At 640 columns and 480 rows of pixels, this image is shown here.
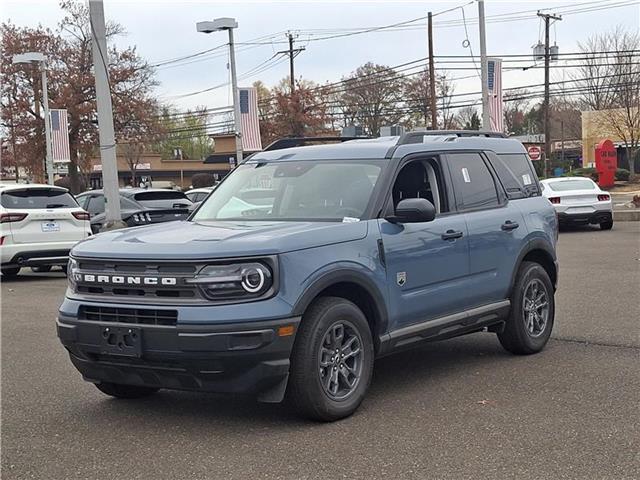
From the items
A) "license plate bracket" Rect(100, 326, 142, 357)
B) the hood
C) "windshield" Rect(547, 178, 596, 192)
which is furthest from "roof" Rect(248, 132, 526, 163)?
"windshield" Rect(547, 178, 596, 192)

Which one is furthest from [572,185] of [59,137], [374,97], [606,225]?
[374,97]

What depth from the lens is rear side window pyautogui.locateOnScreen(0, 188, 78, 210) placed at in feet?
44.7

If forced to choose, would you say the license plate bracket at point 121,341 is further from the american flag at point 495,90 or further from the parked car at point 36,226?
the american flag at point 495,90

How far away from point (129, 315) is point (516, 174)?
13.4 feet

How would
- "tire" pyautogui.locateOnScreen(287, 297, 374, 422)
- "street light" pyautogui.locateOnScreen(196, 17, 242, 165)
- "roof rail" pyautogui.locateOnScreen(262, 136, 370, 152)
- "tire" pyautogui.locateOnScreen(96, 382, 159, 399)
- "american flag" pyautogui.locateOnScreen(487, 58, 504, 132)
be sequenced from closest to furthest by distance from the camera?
"tire" pyautogui.locateOnScreen(287, 297, 374, 422) → "tire" pyautogui.locateOnScreen(96, 382, 159, 399) → "roof rail" pyautogui.locateOnScreen(262, 136, 370, 152) → "street light" pyautogui.locateOnScreen(196, 17, 242, 165) → "american flag" pyautogui.locateOnScreen(487, 58, 504, 132)

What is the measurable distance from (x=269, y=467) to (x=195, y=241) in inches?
58.3

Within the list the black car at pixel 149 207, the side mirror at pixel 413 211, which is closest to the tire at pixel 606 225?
the black car at pixel 149 207

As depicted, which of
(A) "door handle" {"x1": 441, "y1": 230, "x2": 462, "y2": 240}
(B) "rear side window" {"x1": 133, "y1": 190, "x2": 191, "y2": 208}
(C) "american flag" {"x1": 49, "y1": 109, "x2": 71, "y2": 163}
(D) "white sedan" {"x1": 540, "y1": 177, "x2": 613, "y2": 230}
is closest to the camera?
(A) "door handle" {"x1": 441, "y1": 230, "x2": 462, "y2": 240}

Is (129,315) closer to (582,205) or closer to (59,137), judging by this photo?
(582,205)

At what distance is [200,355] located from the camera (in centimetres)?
472

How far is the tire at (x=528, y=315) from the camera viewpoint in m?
6.98

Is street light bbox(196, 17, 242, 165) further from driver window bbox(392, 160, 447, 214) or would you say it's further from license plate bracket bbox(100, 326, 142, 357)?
license plate bracket bbox(100, 326, 142, 357)

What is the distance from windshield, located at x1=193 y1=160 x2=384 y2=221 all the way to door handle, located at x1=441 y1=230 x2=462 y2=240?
70cm

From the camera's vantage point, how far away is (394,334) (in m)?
5.68
